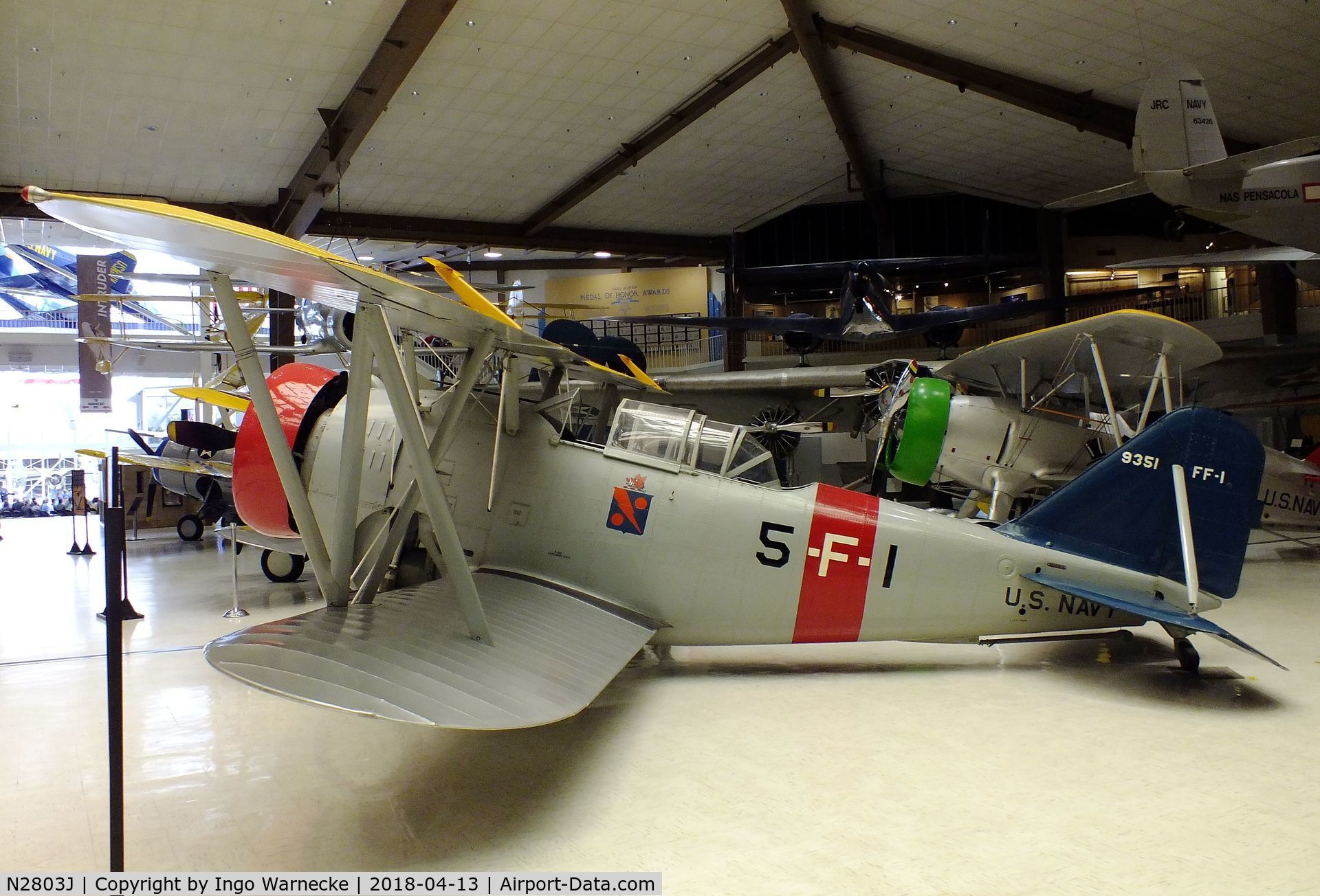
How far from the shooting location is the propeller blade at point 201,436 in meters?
7.97

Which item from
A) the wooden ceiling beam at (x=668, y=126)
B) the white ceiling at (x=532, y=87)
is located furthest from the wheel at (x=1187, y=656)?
the wooden ceiling beam at (x=668, y=126)

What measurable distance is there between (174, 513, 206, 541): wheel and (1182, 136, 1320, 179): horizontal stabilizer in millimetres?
16239

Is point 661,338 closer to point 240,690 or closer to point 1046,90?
point 1046,90

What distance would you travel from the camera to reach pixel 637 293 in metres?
18.4

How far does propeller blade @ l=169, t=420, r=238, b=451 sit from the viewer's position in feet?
26.2

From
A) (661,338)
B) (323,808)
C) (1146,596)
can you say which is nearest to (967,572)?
(1146,596)

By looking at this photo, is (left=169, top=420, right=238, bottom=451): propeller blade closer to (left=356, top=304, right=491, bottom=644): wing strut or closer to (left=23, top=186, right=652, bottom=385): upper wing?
(left=23, top=186, right=652, bottom=385): upper wing

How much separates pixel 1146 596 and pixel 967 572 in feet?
3.29

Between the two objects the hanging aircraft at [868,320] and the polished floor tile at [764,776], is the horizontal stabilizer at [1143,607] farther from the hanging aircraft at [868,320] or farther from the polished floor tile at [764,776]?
the hanging aircraft at [868,320]

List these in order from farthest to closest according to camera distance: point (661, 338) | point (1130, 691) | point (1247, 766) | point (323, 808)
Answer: point (661, 338) < point (1130, 691) < point (1247, 766) < point (323, 808)

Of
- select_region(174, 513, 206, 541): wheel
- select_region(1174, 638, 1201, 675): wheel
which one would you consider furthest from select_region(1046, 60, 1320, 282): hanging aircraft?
select_region(174, 513, 206, 541): wheel

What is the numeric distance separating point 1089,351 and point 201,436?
9010 millimetres

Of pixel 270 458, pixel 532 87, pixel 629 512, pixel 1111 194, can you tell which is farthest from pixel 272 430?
pixel 1111 194

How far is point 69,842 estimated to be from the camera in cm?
286
